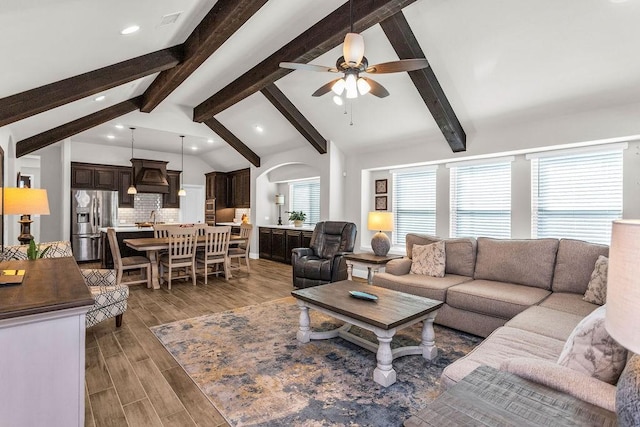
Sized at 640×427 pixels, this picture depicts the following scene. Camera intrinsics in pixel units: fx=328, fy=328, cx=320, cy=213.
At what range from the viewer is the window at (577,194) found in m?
3.88

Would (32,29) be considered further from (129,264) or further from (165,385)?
(129,264)

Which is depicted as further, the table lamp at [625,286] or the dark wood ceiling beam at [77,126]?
the dark wood ceiling beam at [77,126]

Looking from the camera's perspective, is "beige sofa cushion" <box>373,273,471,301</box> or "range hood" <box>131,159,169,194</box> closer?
"beige sofa cushion" <box>373,273,471,301</box>

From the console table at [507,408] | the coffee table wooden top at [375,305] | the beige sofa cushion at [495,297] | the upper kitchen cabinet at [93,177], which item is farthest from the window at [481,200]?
the upper kitchen cabinet at [93,177]

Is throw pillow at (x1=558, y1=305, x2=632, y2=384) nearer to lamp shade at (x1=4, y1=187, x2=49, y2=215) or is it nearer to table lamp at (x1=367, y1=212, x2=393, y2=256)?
table lamp at (x1=367, y1=212, x2=393, y2=256)

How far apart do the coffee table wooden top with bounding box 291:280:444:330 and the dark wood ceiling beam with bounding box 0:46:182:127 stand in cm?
311

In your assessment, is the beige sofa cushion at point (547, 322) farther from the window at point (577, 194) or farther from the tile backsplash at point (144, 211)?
the tile backsplash at point (144, 211)

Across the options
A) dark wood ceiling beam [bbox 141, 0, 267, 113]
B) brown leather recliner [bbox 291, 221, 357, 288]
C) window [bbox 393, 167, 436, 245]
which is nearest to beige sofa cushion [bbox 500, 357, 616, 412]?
dark wood ceiling beam [bbox 141, 0, 267, 113]

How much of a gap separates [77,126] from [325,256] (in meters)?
4.86

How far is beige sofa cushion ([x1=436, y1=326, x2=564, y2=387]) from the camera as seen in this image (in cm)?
174

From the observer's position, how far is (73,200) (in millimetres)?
7305

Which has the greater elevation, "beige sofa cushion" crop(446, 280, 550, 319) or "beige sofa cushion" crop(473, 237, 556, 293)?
"beige sofa cushion" crop(473, 237, 556, 293)

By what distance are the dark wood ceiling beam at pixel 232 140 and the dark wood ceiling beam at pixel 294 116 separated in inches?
80.7

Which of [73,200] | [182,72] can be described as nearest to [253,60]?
[182,72]
